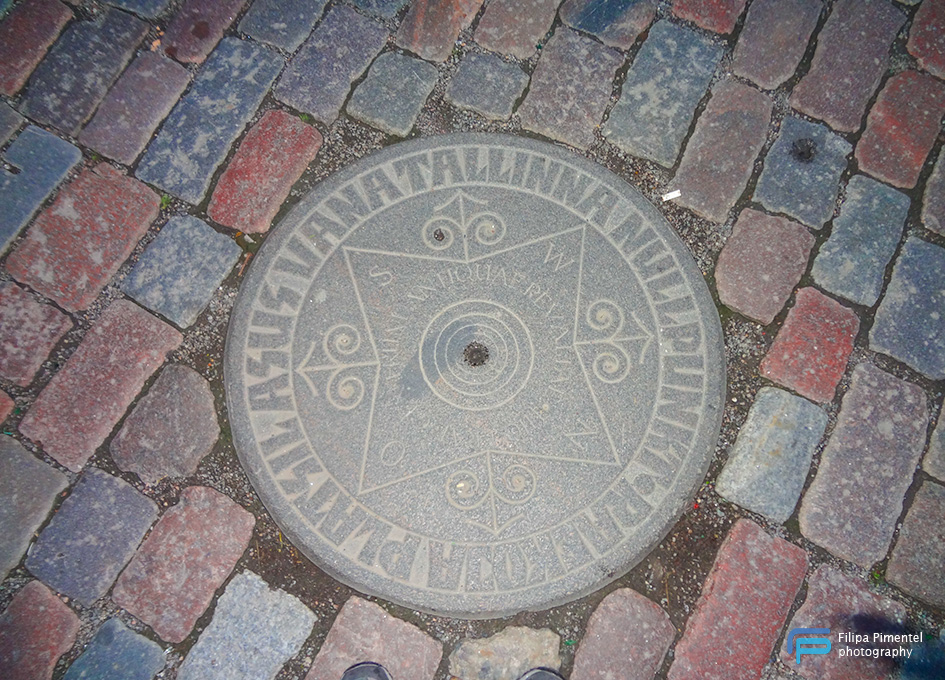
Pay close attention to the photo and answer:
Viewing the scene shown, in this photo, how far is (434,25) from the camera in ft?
7.47

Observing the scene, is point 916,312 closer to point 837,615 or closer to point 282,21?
point 837,615

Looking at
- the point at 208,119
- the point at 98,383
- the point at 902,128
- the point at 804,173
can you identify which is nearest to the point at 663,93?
the point at 804,173

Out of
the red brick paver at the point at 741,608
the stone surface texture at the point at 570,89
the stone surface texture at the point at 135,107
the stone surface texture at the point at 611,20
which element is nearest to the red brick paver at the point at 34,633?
the stone surface texture at the point at 135,107

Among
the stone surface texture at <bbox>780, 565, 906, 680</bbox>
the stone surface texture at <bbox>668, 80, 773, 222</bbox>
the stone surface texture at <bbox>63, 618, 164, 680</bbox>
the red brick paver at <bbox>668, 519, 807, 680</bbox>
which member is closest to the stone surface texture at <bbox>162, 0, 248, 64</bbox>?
the stone surface texture at <bbox>668, 80, 773, 222</bbox>

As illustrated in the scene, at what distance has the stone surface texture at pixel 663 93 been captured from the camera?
7.32 ft

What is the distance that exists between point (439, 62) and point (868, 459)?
2112 mm

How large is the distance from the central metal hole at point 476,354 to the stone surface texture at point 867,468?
1.22 metres

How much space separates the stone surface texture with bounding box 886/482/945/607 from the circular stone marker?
2.39 ft

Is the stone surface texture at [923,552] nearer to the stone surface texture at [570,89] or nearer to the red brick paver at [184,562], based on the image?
the stone surface texture at [570,89]

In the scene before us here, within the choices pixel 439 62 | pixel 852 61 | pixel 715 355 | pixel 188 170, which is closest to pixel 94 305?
pixel 188 170

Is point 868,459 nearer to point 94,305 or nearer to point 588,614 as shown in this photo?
point 588,614

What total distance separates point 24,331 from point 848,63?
3.15m

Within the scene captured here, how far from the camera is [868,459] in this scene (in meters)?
2.07

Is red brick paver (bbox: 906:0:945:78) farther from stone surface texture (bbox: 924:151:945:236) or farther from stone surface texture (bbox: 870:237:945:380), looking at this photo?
stone surface texture (bbox: 870:237:945:380)
